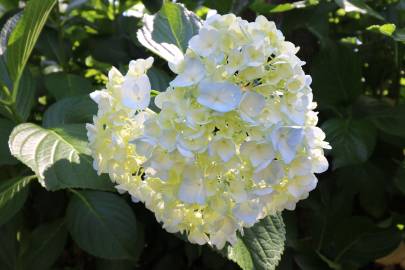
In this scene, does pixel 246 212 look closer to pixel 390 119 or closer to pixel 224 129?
pixel 224 129

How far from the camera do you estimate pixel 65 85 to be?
4.81 feet

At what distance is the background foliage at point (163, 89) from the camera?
3.61 ft

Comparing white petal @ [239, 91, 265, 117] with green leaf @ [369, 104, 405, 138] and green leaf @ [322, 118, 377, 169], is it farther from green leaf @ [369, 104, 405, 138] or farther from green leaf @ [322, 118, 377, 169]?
green leaf @ [369, 104, 405, 138]

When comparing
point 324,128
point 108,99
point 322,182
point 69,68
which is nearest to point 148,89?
point 108,99

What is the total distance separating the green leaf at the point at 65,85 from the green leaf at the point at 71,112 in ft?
0.41

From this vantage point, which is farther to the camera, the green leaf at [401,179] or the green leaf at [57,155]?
the green leaf at [401,179]

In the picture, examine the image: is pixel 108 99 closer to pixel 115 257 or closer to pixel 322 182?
pixel 115 257

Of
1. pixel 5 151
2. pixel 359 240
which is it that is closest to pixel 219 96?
pixel 5 151

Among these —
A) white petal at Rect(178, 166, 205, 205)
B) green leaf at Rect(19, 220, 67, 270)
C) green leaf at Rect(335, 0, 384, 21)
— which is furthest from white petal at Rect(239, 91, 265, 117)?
green leaf at Rect(19, 220, 67, 270)

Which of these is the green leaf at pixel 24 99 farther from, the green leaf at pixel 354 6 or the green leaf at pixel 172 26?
the green leaf at pixel 354 6

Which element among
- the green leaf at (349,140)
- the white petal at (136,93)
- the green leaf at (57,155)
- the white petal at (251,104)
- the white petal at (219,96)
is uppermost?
the white petal at (219,96)

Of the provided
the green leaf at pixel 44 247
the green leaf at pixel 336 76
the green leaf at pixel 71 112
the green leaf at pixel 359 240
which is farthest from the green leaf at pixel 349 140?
the green leaf at pixel 44 247

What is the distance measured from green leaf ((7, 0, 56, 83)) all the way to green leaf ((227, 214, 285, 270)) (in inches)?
21.7

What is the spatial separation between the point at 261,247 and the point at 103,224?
348mm
